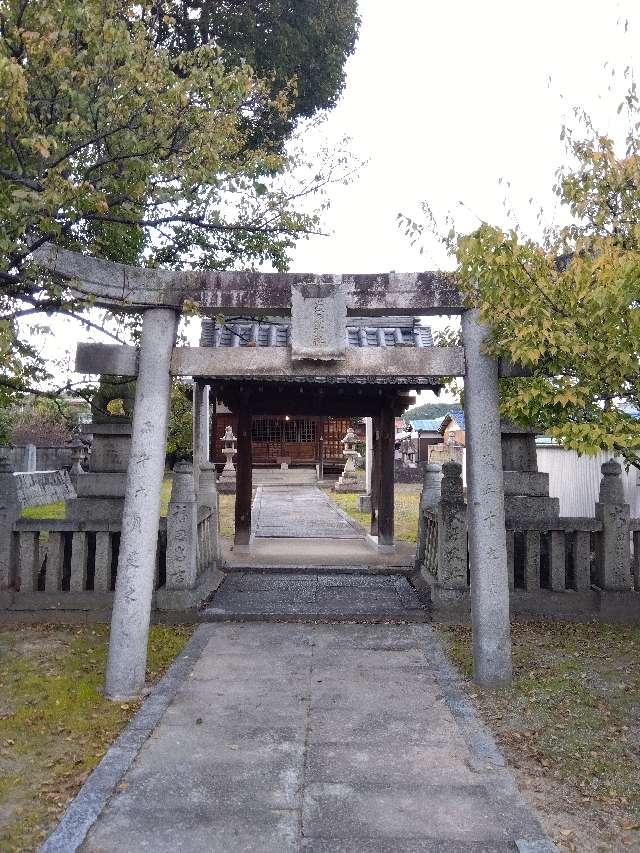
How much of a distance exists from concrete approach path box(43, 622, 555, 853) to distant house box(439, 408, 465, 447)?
33936mm

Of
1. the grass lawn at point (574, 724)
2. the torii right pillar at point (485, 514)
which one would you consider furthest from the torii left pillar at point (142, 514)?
the grass lawn at point (574, 724)

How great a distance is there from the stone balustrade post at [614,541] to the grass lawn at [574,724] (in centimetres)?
56

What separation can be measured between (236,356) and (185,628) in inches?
133

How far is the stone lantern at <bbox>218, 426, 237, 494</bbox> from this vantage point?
2717 cm

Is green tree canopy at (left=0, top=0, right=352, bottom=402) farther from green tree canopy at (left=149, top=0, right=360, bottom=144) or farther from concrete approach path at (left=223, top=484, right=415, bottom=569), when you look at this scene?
concrete approach path at (left=223, top=484, right=415, bottom=569)

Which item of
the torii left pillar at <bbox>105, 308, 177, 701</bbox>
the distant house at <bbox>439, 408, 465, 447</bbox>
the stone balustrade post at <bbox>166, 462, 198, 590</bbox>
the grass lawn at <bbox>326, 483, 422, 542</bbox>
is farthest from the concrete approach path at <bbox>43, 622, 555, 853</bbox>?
the distant house at <bbox>439, 408, 465, 447</bbox>

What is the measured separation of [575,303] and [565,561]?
4.44 meters

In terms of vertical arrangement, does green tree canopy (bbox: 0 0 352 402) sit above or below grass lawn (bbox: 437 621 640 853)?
above

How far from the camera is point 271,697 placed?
517cm

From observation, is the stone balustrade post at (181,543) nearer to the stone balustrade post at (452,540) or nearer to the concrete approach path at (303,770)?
the concrete approach path at (303,770)

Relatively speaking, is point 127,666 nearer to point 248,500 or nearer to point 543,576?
point 543,576

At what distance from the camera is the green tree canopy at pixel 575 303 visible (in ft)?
14.4

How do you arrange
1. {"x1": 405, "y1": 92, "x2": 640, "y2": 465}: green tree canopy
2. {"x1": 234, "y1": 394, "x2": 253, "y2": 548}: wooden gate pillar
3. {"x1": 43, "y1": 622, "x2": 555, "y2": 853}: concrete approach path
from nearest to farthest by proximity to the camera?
{"x1": 43, "y1": 622, "x2": 555, "y2": 853}: concrete approach path
{"x1": 405, "y1": 92, "x2": 640, "y2": 465}: green tree canopy
{"x1": 234, "y1": 394, "x2": 253, "y2": 548}: wooden gate pillar

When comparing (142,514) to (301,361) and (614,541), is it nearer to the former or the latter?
(301,361)
